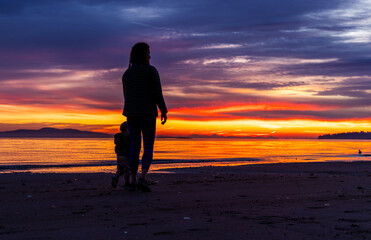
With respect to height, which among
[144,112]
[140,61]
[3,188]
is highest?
[140,61]

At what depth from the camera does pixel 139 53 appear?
7.72m

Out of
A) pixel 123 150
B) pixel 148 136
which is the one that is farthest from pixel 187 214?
pixel 123 150

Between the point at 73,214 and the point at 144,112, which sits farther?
the point at 144,112

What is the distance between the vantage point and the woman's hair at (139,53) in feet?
25.3

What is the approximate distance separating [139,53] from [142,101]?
2.95 feet

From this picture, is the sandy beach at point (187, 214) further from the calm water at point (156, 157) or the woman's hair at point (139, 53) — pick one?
the calm water at point (156, 157)

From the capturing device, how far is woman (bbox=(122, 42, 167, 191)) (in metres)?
7.52

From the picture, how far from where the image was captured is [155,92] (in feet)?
24.7

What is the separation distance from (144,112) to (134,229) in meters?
3.58

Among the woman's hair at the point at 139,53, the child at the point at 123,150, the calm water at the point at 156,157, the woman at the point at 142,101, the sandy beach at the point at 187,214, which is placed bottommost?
the calm water at the point at 156,157

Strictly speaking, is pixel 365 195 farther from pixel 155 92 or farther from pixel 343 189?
pixel 155 92

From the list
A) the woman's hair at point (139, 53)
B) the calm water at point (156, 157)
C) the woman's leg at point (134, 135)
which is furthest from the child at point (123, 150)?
the calm water at point (156, 157)

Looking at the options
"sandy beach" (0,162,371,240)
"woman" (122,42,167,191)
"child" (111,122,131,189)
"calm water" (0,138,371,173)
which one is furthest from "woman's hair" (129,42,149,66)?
"calm water" (0,138,371,173)

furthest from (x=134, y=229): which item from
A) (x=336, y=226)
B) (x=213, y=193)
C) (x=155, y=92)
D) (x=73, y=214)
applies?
(x=155, y=92)
